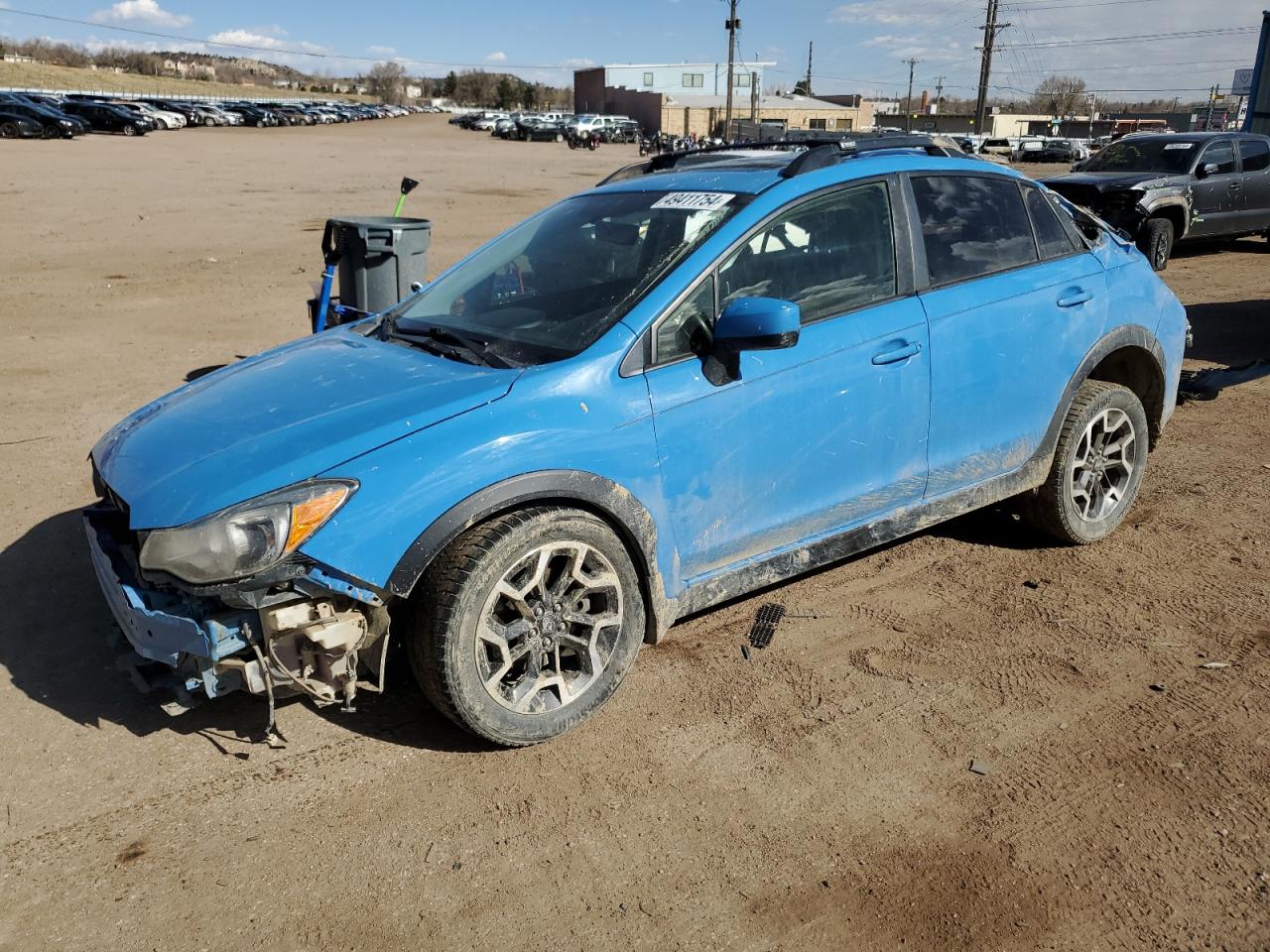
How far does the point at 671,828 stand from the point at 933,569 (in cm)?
219

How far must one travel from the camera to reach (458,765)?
10.6 ft

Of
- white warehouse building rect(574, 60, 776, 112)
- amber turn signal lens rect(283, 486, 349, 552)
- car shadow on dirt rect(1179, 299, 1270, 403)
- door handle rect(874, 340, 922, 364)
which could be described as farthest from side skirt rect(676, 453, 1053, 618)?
white warehouse building rect(574, 60, 776, 112)

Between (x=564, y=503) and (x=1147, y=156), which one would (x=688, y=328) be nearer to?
(x=564, y=503)

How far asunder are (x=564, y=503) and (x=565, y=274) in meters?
1.13

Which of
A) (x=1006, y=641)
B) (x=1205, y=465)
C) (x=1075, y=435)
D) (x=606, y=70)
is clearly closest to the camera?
(x=1006, y=641)

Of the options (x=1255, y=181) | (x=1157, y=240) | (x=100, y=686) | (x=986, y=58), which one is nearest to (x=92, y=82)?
(x=986, y=58)

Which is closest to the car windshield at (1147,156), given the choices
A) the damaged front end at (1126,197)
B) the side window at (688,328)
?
the damaged front end at (1126,197)

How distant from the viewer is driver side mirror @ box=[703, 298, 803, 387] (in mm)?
3225

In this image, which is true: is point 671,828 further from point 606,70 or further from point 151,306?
point 606,70

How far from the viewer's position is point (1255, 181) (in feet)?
47.6

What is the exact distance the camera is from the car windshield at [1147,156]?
1380 centimetres

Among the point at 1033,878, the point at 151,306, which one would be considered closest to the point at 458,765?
the point at 1033,878

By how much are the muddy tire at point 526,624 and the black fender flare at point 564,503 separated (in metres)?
0.05

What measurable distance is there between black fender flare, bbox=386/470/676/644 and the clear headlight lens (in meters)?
0.27
